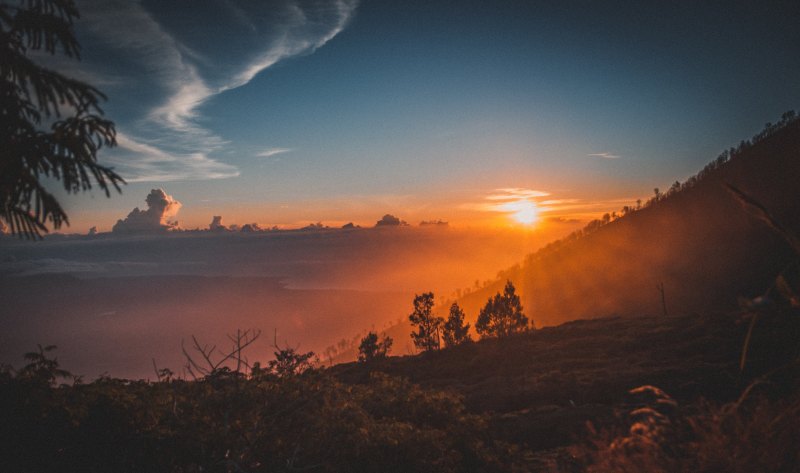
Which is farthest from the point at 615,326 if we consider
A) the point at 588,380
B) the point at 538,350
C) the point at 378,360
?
the point at 378,360

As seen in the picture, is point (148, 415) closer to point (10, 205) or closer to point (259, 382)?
point (259, 382)

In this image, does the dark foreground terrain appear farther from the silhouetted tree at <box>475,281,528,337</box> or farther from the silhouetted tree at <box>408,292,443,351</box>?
the silhouetted tree at <box>475,281,528,337</box>

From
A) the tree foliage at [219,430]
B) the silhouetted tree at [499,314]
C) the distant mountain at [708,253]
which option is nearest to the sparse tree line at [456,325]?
the silhouetted tree at [499,314]

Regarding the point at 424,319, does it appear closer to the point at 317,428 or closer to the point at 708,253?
the point at 317,428

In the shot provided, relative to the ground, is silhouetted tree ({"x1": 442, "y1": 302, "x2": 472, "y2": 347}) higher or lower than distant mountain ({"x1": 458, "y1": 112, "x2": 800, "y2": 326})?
lower

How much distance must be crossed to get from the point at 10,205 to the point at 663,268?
200 meters

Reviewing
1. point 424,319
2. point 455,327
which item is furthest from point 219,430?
point 455,327

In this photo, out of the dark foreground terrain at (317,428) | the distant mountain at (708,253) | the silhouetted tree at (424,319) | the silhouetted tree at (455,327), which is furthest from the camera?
the distant mountain at (708,253)

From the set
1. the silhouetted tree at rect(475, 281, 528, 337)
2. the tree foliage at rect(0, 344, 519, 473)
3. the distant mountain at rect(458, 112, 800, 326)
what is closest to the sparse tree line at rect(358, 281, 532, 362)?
the silhouetted tree at rect(475, 281, 528, 337)

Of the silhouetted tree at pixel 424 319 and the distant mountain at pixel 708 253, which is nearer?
the silhouetted tree at pixel 424 319

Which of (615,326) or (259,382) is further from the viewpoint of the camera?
(615,326)

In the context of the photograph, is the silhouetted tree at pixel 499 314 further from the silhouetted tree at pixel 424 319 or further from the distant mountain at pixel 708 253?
the distant mountain at pixel 708 253

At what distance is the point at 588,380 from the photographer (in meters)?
32.9

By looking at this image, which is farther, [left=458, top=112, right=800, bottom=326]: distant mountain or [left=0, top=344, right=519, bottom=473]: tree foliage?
[left=458, top=112, right=800, bottom=326]: distant mountain
